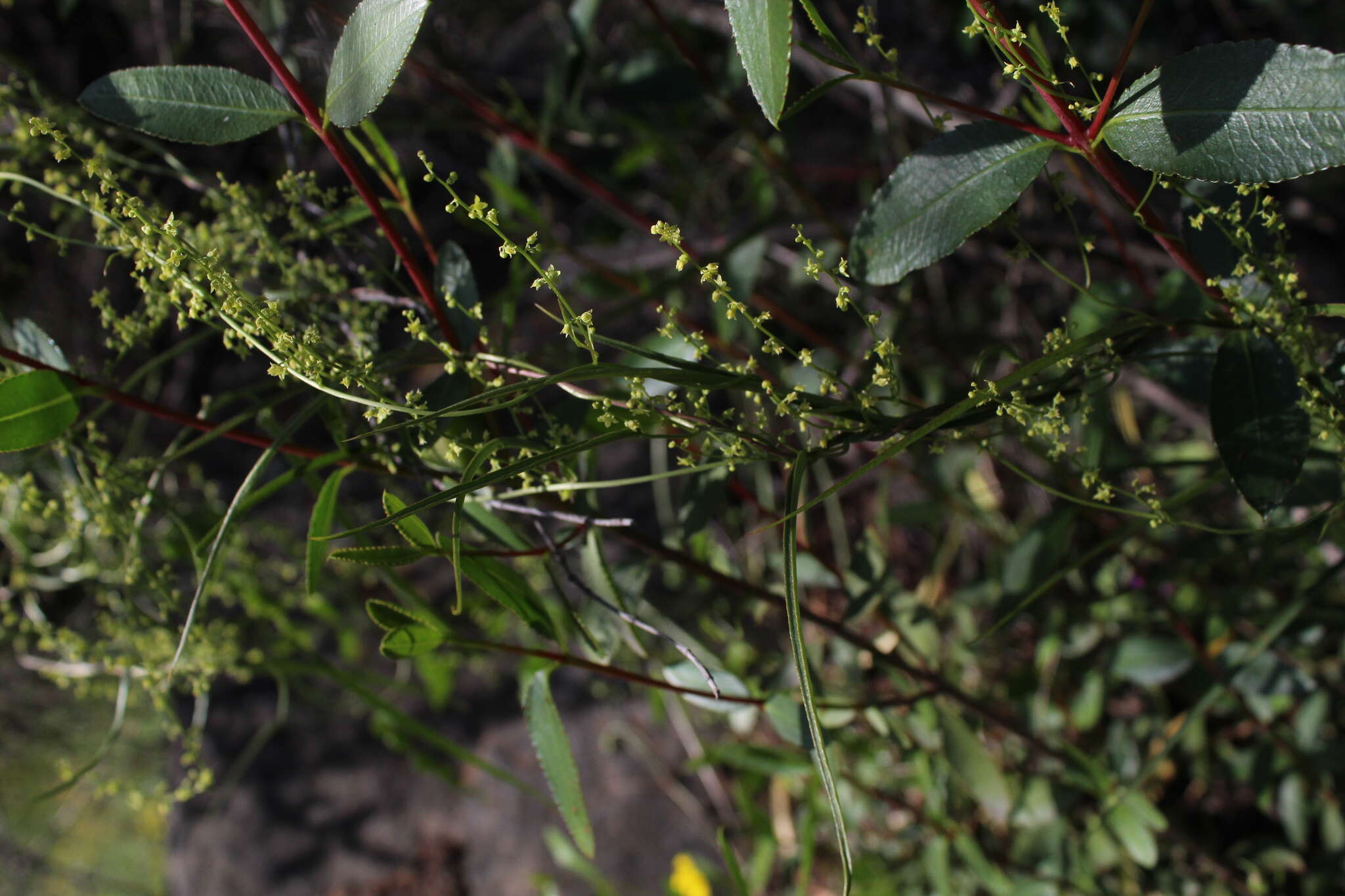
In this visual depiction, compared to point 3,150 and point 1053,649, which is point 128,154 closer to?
point 3,150

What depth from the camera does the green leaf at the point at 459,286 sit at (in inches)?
24.4

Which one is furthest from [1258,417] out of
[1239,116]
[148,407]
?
[148,407]

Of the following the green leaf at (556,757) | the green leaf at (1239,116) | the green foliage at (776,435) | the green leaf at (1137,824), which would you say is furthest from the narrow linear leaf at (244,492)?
the green leaf at (1137,824)

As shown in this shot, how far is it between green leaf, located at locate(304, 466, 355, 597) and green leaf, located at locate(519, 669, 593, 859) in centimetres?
15

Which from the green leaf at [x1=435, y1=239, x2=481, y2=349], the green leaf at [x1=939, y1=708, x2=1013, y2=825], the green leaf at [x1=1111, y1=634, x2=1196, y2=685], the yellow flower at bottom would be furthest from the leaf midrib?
the yellow flower at bottom

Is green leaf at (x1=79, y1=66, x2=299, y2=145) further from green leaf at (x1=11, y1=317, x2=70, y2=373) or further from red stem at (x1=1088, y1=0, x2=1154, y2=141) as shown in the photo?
red stem at (x1=1088, y1=0, x2=1154, y2=141)

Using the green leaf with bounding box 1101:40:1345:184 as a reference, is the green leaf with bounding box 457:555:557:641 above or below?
below

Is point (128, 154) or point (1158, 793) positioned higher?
point (128, 154)

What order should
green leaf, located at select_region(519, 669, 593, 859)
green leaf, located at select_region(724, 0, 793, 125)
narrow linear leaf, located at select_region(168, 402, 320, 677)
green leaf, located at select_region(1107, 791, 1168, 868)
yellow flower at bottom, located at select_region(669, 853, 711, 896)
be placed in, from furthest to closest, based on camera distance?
yellow flower at bottom, located at select_region(669, 853, 711, 896) < green leaf, located at select_region(1107, 791, 1168, 868) < green leaf, located at select_region(519, 669, 593, 859) < narrow linear leaf, located at select_region(168, 402, 320, 677) < green leaf, located at select_region(724, 0, 793, 125)

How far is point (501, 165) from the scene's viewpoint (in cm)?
114

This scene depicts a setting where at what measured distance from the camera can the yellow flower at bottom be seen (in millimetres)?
1542

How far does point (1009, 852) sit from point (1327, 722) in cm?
38

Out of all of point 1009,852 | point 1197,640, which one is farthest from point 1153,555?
point 1009,852

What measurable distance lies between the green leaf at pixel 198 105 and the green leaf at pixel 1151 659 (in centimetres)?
91
